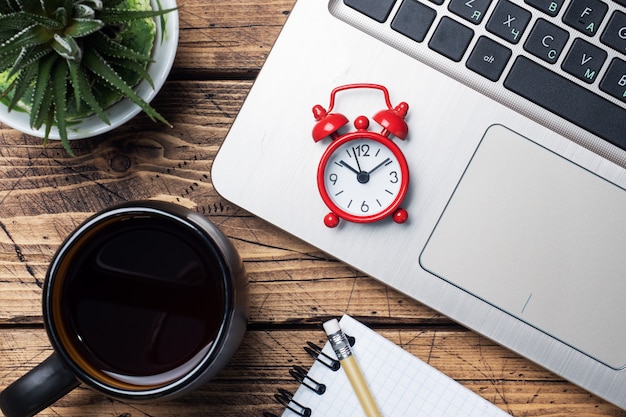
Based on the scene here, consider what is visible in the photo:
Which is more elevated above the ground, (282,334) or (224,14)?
(224,14)

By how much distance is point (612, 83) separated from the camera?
1.74ft

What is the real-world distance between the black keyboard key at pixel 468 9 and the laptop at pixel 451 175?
0.05 ft

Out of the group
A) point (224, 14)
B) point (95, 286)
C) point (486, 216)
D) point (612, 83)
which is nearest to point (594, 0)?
point (612, 83)

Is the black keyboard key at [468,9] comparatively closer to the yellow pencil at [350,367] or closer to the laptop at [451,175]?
the laptop at [451,175]

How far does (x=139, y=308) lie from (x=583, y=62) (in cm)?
41

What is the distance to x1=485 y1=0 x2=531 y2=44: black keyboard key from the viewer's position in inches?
20.9

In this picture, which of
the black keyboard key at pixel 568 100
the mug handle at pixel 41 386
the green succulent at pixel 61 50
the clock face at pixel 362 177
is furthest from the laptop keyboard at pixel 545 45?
the mug handle at pixel 41 386

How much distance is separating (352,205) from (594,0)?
0.25 meters

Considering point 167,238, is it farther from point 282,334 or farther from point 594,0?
point 594,0

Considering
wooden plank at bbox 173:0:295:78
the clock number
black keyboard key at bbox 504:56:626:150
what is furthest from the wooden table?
black keyboard key at bbox 504:56:626:150

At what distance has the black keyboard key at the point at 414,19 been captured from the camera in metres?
0.54

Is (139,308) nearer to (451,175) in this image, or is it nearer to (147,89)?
(147,89)

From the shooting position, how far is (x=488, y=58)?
537mm

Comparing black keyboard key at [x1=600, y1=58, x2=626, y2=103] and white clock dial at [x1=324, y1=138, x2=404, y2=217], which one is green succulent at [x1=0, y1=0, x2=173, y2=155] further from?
black keyboard key at [x1=600, y1=58, x2=626, y2=103]
